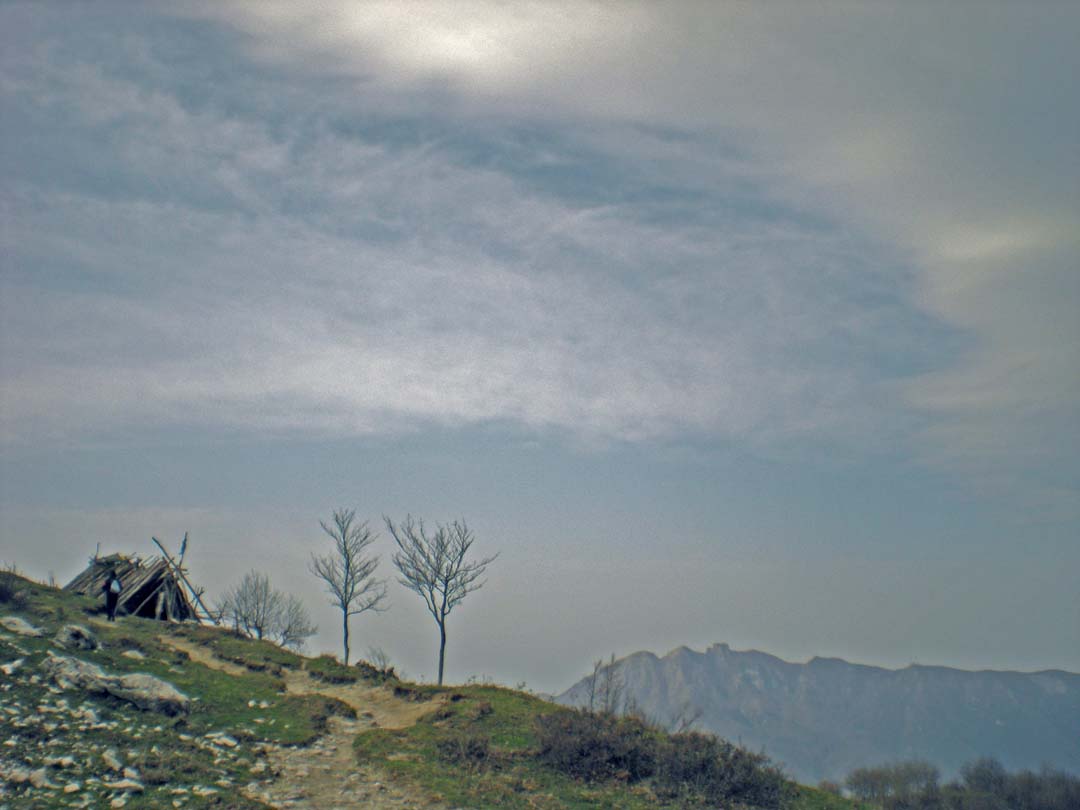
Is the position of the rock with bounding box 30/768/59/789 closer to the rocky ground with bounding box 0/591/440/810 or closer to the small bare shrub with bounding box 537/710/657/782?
the rocky ground with bounding box 0/591/440/810

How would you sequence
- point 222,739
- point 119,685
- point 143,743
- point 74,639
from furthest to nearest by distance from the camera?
point 74,639, point 119,685, point 222,739, point 143,743

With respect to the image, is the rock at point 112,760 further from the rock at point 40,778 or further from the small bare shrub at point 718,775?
the small bare shrub at point 718,775

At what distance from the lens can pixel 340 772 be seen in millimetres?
16266

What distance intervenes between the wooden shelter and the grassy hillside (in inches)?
632

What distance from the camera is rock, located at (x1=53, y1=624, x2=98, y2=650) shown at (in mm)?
21172

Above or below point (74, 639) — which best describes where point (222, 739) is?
below

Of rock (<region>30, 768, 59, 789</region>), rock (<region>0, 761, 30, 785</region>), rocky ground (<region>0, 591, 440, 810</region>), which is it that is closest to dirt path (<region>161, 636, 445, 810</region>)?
rocky ground (<region>0, 591, 440, 810</region>)

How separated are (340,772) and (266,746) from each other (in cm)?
252

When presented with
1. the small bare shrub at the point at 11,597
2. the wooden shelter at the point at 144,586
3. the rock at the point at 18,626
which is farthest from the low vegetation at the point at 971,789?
the wooden shelter at the point at 144,586

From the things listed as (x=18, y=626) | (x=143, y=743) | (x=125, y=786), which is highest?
(x=18, y=626)

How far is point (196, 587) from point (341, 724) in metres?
29.9

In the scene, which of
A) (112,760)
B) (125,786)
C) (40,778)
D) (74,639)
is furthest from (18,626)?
(125,786)

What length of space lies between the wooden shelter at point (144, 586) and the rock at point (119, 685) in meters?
23.0

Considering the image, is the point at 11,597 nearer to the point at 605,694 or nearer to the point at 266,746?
the point at 266,746
